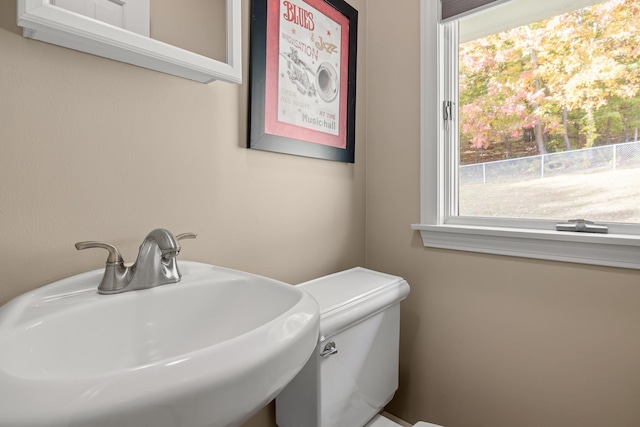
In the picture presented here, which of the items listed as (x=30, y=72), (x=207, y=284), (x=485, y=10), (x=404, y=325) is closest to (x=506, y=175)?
(x=485, y=10)

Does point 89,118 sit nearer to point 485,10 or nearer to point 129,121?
point 129,121

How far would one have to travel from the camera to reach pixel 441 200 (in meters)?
1.25

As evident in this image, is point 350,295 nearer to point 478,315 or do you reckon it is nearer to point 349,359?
point 349,359

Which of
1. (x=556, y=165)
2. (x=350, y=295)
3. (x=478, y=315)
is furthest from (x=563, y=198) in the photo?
(x=350, y=295)

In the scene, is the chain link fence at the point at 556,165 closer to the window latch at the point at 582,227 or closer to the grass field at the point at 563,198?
the grass field at the point at 563,198

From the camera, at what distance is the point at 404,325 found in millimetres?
1349

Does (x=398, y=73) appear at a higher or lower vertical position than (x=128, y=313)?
higher

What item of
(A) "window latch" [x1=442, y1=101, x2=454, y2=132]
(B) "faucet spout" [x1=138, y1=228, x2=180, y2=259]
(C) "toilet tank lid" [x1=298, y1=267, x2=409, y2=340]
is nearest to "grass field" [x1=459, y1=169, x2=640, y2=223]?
(A) "window latch" [x1=442, y1=101, x2=454, y2=132]

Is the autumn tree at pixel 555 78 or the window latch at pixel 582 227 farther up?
the autumn tree at pixel 555 78

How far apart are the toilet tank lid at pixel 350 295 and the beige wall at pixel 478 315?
0.21m

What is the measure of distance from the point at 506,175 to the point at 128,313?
1.22m

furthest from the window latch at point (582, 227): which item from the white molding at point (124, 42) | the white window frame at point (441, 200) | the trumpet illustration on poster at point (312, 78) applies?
the white molding at point (124, 42)

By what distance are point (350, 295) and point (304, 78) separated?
0.75 metres

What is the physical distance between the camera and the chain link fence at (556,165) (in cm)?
96
